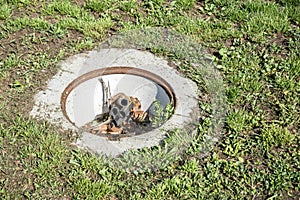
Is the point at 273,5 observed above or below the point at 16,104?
above

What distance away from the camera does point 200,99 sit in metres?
5.93

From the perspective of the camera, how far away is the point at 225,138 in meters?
5.58

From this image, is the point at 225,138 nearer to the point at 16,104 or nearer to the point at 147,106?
the point at 147,106

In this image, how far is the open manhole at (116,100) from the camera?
596 cm

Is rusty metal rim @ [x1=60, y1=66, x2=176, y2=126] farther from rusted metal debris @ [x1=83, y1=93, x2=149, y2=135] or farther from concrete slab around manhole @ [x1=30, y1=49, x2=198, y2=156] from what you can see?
rusted metal debris @ [x1=83, y1=93, x2=149, y2=135]

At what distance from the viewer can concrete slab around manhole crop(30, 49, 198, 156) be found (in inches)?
213

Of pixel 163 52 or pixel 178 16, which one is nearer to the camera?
pixel 163 52

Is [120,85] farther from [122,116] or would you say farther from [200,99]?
[200,99]

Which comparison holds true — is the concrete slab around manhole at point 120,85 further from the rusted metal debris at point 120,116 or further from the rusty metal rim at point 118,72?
the rusted metal debris at point 120,116

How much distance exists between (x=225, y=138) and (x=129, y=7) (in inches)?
94.1

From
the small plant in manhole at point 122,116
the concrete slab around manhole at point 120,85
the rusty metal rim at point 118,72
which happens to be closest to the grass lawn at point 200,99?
the concrete slab around manhole at point 120,85

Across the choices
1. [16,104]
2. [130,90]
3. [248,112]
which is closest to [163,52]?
[130,90]

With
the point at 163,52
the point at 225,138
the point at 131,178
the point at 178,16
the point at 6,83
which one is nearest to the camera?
the point at 131,178

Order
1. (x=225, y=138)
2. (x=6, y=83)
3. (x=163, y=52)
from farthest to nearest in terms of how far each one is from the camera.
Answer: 1. (x=163, y=52)
2. (x=6, y=83)
3. (x=225, y=138)
